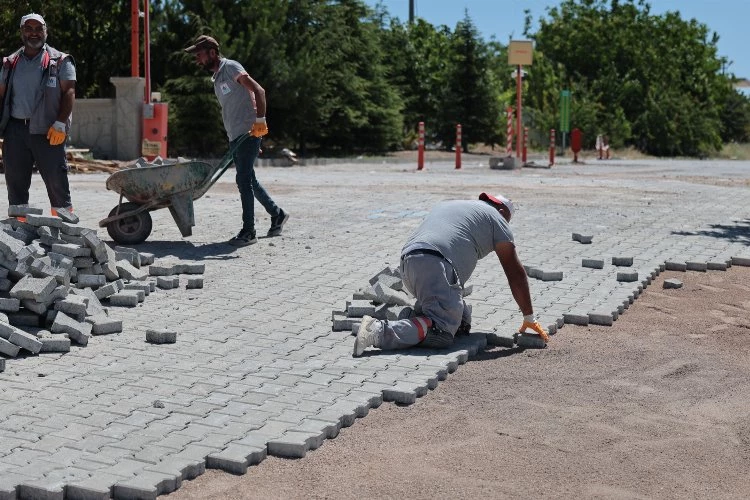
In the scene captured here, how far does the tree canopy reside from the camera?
30.8m

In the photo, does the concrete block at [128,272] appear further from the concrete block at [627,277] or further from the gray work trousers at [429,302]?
the concrete block at [627,277]

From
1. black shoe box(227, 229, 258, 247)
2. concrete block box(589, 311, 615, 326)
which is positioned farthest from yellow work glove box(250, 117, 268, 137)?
concrete block box(589, 311, 615, 326)

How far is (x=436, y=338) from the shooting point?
7258mm

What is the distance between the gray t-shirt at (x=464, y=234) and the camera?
731 centimetres

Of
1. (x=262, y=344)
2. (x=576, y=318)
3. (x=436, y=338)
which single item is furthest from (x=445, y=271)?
(x=576, y=318)

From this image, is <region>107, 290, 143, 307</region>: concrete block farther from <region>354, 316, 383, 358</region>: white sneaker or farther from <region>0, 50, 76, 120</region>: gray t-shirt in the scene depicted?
<region>0, 50, 76, 120</region>: gray t-shirt

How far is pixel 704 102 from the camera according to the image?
58125 mm

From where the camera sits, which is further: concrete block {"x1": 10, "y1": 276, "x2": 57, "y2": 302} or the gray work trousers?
concrete block {"x1": 10, "y1": 276, "x2": 57, "y2": 302}

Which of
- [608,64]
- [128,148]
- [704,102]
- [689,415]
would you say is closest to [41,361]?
[689,415]

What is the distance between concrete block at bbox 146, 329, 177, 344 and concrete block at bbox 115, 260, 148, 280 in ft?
5.71

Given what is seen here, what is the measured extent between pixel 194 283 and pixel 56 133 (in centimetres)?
212

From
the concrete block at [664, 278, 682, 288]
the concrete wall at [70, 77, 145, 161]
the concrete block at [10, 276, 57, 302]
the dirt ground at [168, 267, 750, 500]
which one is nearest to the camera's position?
the dirt ground at [168, 267, 750, 500]

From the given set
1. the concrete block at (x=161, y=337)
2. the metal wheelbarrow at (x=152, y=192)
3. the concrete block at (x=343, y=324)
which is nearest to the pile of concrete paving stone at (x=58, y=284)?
the concrete block at (x=161, y=337)

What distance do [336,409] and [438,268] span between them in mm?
1655
